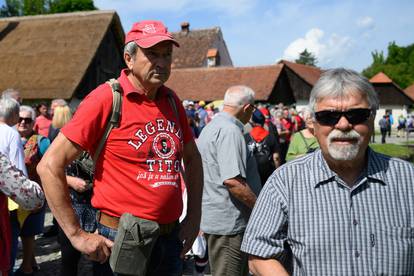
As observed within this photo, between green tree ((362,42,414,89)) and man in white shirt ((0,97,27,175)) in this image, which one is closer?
man in white shirt ((0,97,27,175))

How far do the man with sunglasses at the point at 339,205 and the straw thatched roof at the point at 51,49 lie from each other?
61.7 ft

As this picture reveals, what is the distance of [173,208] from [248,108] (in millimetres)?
1807

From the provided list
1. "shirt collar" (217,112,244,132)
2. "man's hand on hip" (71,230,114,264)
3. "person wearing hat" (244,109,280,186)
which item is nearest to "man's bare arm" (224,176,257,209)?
"shirt collar" (217,112,244,132)

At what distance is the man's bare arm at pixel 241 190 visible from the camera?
3533 millimetres

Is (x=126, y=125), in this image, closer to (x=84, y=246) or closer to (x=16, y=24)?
(x=84, y=246)

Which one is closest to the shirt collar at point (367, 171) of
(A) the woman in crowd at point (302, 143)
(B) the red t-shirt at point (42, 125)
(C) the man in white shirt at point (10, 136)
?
(C) the man in white shirt at point (10, 136)

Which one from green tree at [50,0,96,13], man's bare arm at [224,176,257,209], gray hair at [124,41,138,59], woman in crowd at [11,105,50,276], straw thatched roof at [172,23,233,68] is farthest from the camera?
green tree at [50,0,96,13]

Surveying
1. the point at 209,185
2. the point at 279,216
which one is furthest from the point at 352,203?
the point at 209,185

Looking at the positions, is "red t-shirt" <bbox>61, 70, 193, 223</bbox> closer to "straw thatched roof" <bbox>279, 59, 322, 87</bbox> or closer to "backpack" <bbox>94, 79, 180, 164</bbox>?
"backpack" <bbox>94, 79, 180, 164</bbox>

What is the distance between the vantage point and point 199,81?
3538cm

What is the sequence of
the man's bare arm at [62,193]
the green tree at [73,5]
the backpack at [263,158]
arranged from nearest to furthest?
the man's bare arm at [62,193] → the backpack at [263,158] → the green tree at [73,5]

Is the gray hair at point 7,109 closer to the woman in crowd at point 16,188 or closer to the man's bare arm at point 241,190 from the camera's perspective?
the woman in crowd at point 16,188

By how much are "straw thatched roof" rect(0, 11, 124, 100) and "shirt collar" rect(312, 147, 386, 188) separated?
61.8ft

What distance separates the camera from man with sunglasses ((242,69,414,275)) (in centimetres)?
189
